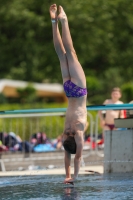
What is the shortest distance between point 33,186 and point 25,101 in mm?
31609

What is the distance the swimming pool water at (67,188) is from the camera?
6.64 meters

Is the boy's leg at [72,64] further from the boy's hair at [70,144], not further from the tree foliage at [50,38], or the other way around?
the tree foliage at [50,38]

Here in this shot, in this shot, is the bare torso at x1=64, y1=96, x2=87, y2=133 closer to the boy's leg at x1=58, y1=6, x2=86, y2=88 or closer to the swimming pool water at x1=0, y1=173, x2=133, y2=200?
the boy's leg at x1=58, y1=6, x2=86, y2=88

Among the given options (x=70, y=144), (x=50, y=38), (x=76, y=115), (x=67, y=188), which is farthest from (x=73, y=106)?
(x=50, y=38)

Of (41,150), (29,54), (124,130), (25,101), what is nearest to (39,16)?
(29,54)

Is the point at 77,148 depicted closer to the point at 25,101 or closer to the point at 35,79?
the point at 25,101

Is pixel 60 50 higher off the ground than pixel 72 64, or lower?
higher

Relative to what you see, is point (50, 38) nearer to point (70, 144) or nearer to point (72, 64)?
point (72, 64)

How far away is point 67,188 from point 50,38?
39318mm

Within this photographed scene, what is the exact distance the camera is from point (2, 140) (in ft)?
46.9

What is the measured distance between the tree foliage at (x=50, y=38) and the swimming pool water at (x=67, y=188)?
3317cm

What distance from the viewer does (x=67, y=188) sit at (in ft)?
24.5

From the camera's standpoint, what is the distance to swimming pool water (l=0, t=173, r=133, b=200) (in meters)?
6.64

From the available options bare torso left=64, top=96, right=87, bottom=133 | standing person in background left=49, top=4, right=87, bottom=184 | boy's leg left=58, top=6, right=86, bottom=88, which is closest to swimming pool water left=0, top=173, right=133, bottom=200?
standing person in background left=49, top=4, right=87, bottom=184
